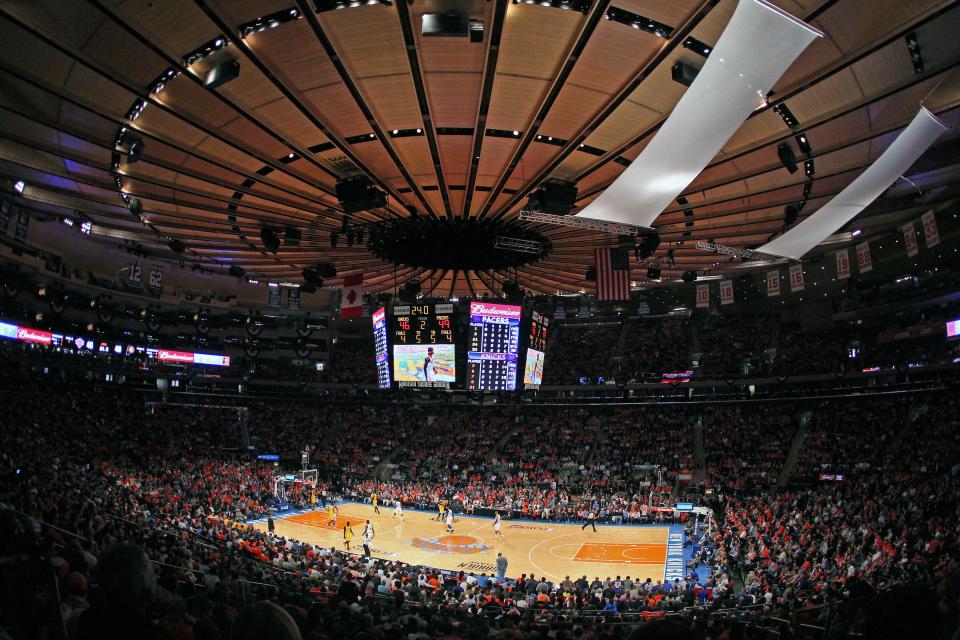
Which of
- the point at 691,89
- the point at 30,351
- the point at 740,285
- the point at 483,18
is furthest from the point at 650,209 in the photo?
the point at 30,351

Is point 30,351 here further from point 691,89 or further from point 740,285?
point 740,285

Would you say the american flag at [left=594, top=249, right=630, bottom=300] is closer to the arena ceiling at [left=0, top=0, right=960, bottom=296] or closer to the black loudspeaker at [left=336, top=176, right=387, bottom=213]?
the arena ceiling at [left=0, top=0, right=960, bottom=296]

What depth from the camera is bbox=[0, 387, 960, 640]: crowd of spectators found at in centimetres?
610

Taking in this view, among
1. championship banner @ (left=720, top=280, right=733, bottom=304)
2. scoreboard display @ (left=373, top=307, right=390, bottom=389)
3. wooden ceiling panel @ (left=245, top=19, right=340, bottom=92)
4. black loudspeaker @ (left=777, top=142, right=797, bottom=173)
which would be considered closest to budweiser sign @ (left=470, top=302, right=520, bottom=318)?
scoreboard display @ (left=373, top=307, right=390, bottom=389)

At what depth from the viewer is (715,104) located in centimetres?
962

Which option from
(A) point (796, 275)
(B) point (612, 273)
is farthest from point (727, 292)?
(B) point (612, 273)

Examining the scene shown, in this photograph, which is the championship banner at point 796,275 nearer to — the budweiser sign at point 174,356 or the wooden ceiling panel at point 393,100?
the wooden ceiling panel at point 393,100

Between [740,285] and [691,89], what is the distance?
39.0 meters

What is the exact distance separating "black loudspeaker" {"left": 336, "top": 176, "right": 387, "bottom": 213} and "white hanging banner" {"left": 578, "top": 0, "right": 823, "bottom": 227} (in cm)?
497

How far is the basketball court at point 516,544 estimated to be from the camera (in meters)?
22.6

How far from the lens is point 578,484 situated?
1451 inches

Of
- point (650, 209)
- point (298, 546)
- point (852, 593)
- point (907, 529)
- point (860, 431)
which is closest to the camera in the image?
point (852, 593)

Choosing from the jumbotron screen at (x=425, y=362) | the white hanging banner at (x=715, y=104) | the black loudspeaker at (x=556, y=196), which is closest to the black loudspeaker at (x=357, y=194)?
the black loudspeaker at (x=556, y=196)

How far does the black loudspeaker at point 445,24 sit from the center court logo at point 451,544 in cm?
2196
